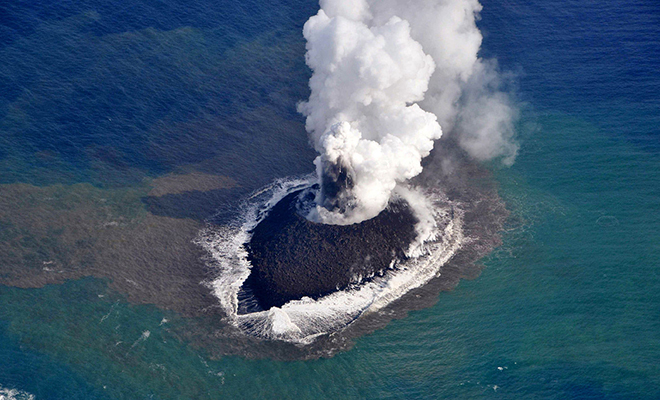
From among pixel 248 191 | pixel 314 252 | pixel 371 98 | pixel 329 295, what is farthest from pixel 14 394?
pixel 371 98

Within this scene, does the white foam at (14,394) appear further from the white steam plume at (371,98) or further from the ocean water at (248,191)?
the white steam plume at (371,98)

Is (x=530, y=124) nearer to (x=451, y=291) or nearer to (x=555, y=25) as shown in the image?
(x=555, y=25)

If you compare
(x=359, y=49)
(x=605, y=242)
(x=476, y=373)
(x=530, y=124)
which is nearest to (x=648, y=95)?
(x=530, y=124)

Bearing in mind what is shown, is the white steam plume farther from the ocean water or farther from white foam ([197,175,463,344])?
the ocean water

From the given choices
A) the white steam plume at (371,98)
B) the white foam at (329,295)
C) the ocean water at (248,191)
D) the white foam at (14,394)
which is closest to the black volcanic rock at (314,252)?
the white foam at (329,295)

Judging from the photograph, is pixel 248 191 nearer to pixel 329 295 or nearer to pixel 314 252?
pixel 314 252

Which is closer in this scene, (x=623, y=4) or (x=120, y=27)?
(x=120, y=27)

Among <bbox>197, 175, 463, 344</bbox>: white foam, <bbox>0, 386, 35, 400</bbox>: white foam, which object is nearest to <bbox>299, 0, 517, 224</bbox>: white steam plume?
<bbox>197, 175, 463, 344</bbox>: white foam
